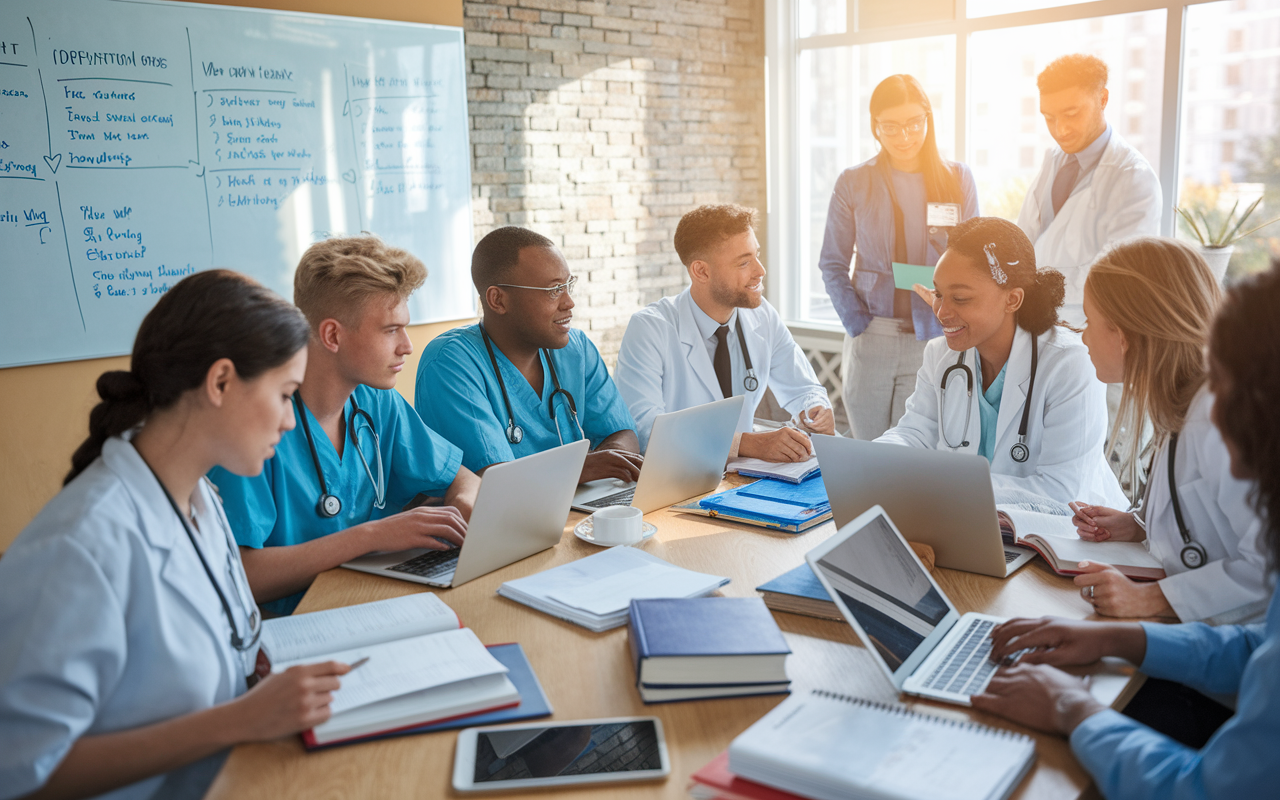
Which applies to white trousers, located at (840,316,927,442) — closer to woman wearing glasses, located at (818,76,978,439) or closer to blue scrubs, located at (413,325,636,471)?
woman wearing glasses, located at (818,76,978,439)

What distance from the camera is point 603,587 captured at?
66.4 inches

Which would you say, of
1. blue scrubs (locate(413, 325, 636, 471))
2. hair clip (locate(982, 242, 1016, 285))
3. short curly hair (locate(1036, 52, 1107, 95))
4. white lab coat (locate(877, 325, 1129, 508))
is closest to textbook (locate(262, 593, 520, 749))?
blue scrubs (locate(413, 325, 636, 471))

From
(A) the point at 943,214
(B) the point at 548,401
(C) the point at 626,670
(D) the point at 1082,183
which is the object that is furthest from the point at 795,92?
(C) the point at 626,670

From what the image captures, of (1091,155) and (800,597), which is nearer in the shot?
(800,597)

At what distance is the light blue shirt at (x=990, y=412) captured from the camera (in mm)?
2609

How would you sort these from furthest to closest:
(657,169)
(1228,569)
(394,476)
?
(657,169) < (394,476) < (1228,569)

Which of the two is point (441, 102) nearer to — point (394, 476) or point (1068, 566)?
point (394, 476)

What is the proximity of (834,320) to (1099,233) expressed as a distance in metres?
2.11

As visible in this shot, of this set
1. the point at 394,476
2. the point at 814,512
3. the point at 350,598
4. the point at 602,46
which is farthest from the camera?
the point at 602,46

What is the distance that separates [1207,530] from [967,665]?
636mm

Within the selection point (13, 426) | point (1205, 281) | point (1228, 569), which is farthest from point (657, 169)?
point (1228, 569)

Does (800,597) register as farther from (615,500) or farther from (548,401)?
(548,401)

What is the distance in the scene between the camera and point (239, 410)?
1370 millimetres

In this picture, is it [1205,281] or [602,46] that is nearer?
[1205,281]
